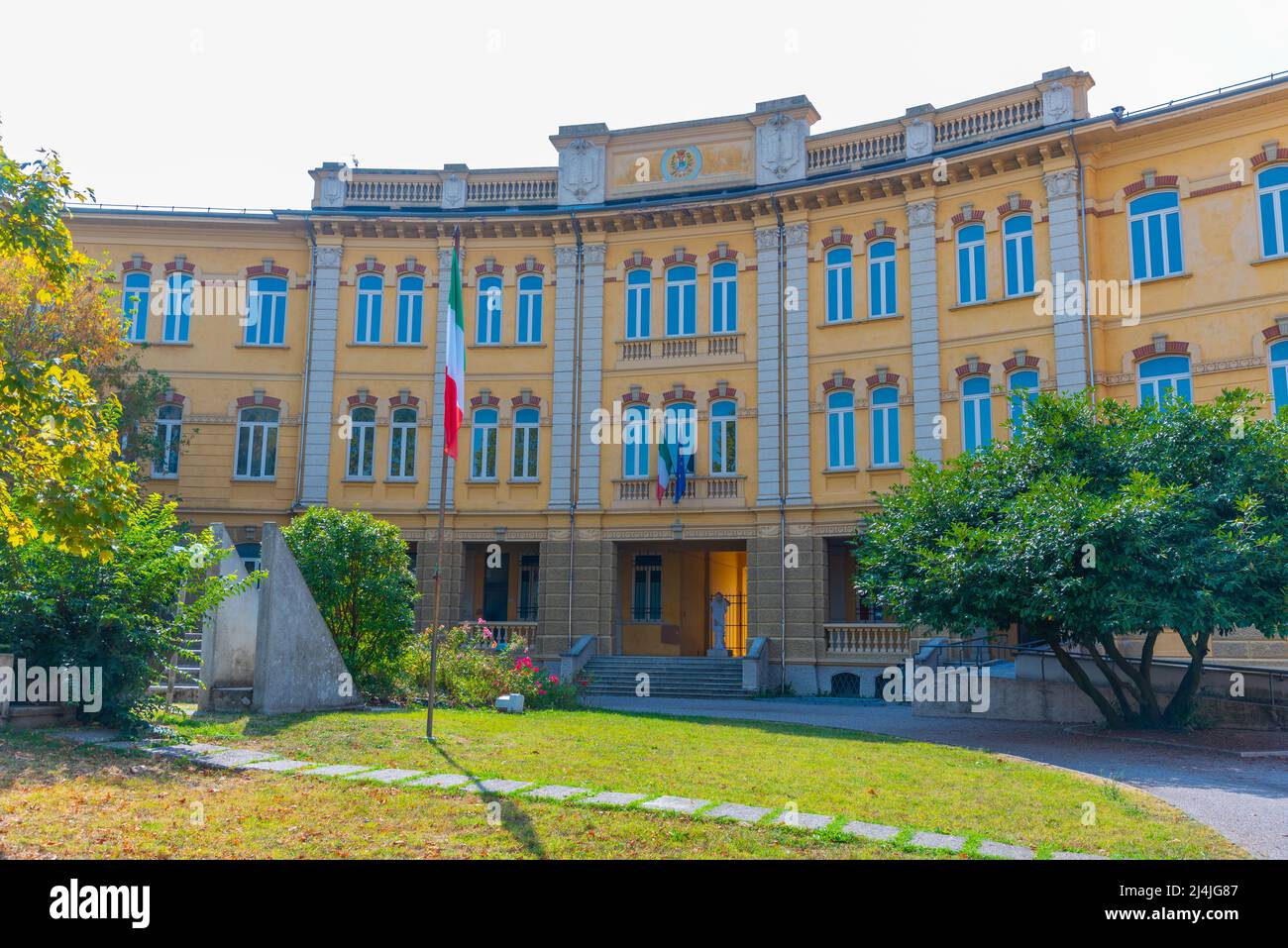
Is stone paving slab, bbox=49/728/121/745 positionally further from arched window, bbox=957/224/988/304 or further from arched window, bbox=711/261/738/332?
arched window, bbox=957/224/988/304

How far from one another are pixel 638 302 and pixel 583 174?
13.0ft

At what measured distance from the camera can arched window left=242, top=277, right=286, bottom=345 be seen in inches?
1175

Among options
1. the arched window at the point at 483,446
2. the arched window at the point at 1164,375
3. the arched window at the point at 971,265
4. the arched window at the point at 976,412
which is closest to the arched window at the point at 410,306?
the arched window at the point at 483,446

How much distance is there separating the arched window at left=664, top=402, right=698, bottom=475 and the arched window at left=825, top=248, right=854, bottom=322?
4.46 m

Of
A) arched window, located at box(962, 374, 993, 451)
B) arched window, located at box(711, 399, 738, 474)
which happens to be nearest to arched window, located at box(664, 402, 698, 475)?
arched window, located at box(711, 399, 738, 474)

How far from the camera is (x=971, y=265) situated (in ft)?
84.6

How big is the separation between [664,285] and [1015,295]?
9153 mm

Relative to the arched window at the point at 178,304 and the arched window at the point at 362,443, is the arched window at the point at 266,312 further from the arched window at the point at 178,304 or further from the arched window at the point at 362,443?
the arched window at the point at 362,443

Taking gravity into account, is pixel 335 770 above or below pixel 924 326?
below

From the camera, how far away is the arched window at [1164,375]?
22875 mm

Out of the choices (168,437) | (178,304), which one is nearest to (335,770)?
(168,437)

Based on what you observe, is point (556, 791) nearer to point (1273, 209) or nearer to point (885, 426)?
point (885, 426)
